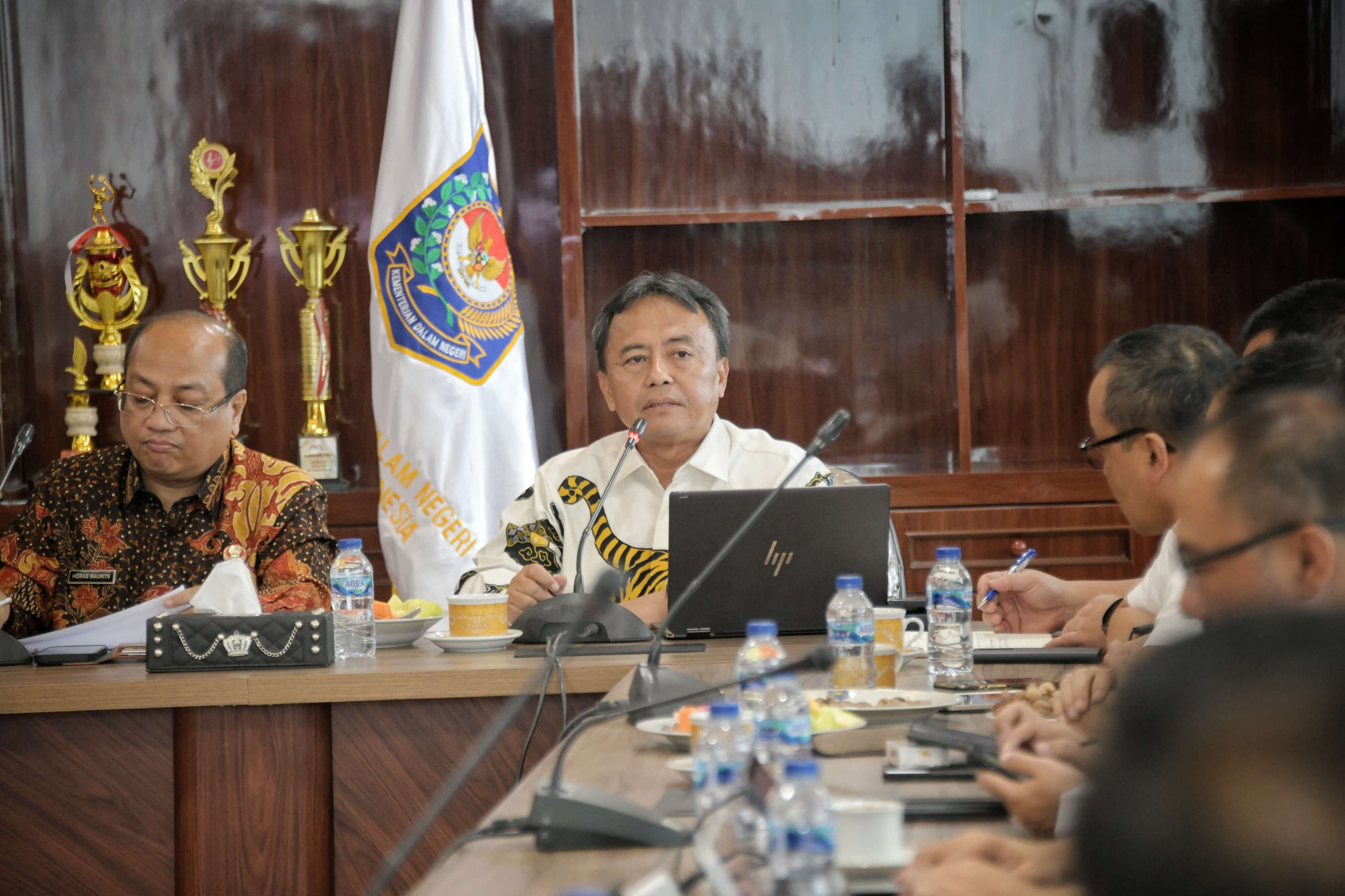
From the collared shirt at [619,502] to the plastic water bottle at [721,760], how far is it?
1614 millimetres

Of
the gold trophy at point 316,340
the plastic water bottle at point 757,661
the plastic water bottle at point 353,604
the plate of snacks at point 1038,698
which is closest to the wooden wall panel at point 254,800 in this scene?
→ the plastic water bottle at point 353,604

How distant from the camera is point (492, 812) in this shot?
3.80ft

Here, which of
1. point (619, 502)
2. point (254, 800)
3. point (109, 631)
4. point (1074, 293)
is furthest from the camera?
point (1074, 293)

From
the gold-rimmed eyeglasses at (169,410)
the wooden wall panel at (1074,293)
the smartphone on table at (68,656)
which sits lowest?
the smartphone on table at (68,656)

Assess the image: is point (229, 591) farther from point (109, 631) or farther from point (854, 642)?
point (854, 642)

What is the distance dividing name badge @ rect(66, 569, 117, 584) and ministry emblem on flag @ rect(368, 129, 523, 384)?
1212mm

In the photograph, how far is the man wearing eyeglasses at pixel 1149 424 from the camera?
6.32 feet

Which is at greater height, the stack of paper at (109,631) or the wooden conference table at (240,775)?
the stack of paper at (109,631)

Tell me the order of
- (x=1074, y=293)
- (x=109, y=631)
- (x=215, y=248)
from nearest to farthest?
(x=109, y=631)
(x=215, y=248)
(x=1074, y=293)

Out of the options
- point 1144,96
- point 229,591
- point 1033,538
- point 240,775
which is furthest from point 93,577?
point 1144,96

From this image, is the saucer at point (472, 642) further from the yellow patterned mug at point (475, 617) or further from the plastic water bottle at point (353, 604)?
the plastic water bottle at point (353, 604)

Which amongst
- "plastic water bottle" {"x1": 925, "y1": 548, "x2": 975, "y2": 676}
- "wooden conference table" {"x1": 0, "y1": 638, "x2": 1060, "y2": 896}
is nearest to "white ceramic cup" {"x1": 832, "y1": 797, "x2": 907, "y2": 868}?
"plastic water bottle" {"x1": 925, "y1": 548, "x2": 975, "y2": 676}

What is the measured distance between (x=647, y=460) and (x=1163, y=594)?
123cm

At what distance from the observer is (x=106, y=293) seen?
153 inches
